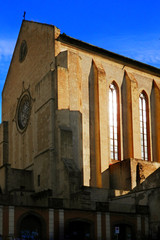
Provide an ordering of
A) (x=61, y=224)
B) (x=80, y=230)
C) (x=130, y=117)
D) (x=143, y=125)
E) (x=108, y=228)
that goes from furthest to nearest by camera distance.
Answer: (x=143, y=125)
(x=130, y=117)
(x=108, y=228)
(x=80, y=230)
(x=61, y=224)

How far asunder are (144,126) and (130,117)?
7.26ft

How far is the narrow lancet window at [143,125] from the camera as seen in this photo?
40266 millimetres

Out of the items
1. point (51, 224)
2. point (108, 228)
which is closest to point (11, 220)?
point (51, 224)

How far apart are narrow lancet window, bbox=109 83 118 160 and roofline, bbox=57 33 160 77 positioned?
2.69 metres

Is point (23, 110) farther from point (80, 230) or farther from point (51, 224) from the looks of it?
point (51, 224)

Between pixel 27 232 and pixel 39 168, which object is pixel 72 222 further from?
pixel 39 168

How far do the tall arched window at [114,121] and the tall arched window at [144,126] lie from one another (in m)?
2.79

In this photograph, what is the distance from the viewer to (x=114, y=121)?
129 ft

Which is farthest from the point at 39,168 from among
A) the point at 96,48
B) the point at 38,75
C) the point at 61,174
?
the point at 96,48

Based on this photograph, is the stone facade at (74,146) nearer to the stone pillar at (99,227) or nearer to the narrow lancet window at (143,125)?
the stone pillar at (99,227)

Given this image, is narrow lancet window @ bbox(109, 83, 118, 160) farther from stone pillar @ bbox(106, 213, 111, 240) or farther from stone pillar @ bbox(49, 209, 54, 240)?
stone pillar @ bbox(49, 209, 54, 240)

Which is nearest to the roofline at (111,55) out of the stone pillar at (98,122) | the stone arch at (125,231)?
the stone pillar at (98,122)

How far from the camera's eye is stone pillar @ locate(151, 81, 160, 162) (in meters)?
40.8

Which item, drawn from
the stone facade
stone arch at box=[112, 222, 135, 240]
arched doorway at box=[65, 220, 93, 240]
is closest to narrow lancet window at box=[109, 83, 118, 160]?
the stone facade
